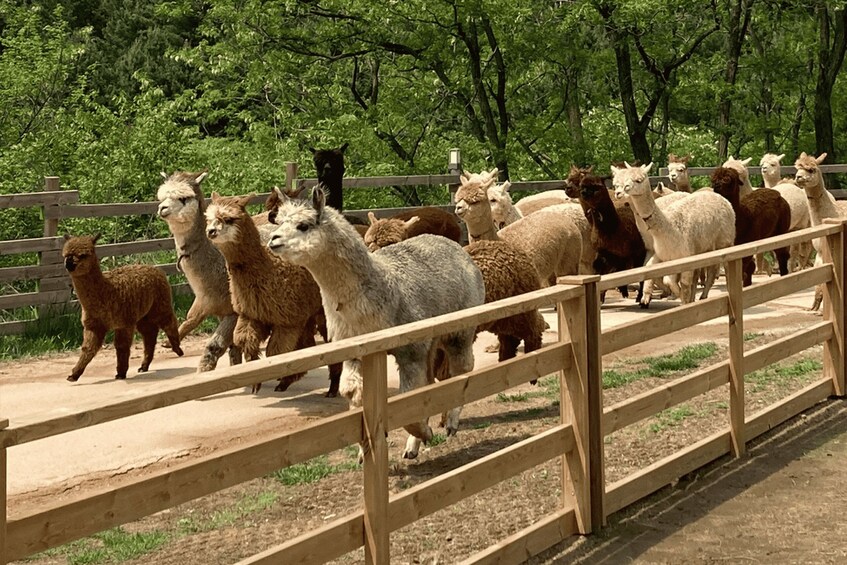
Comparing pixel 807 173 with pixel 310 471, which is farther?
pixel 807 173

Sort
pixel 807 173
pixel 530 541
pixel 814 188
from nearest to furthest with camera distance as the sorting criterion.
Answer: pixel 530 541, pixel 807 173, pixel 814 188

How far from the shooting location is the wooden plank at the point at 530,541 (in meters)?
5.57

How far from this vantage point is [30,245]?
14.0 metres

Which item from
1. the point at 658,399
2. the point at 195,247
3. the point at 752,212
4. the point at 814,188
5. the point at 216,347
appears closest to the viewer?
the point at 658,399

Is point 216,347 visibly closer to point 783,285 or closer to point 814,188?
point 783,285

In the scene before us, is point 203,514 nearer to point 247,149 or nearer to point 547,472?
point 547,472

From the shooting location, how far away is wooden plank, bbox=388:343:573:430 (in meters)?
5.12

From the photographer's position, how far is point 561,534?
6180mm

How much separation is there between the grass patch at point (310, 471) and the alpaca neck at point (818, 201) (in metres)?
10.3

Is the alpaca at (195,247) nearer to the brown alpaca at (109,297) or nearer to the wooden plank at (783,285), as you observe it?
→ the brown alpaca at (109,297)

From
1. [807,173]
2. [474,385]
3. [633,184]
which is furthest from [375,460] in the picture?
[807,173]

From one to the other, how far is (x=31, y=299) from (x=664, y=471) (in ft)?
29.3

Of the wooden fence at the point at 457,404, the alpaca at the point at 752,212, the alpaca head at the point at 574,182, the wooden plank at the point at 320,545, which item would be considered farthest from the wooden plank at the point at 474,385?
the alpaca at the point at 752,212

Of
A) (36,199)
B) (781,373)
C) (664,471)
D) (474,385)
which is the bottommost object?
(781,373)
